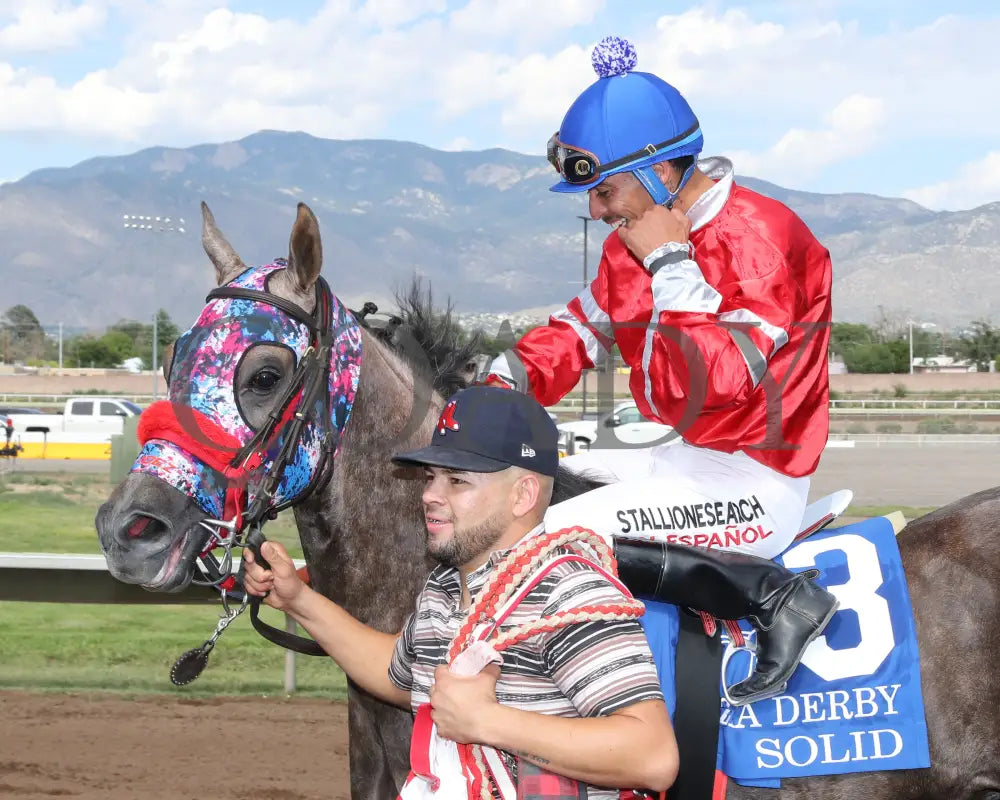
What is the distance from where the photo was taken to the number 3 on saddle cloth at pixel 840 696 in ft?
7.09

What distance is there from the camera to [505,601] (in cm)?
165

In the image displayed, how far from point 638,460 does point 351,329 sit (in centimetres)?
78

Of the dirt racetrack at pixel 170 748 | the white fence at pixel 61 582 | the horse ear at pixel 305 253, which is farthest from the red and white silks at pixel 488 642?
the white fence at pixel 61 582

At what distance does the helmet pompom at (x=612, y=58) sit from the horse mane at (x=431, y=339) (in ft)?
2.59

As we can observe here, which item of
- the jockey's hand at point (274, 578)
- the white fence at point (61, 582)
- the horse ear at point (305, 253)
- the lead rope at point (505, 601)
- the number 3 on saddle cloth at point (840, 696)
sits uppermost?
the horse ear at point (305, 253)

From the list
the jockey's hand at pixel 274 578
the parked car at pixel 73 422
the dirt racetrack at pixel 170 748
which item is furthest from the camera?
the parked car at pixel 73 422

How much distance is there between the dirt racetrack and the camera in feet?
15.6

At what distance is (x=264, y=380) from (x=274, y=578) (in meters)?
0.44

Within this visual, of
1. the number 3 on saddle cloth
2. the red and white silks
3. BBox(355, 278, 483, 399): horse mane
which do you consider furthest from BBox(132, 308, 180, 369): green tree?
the red and white silks

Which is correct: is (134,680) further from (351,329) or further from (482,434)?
(482,434)

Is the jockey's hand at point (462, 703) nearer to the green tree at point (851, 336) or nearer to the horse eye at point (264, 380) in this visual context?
the horse eye at point (264, 380)

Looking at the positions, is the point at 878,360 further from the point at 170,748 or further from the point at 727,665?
the point at 727,665

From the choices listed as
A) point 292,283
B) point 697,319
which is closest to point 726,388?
point 697,319

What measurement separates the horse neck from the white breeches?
1.67ft
